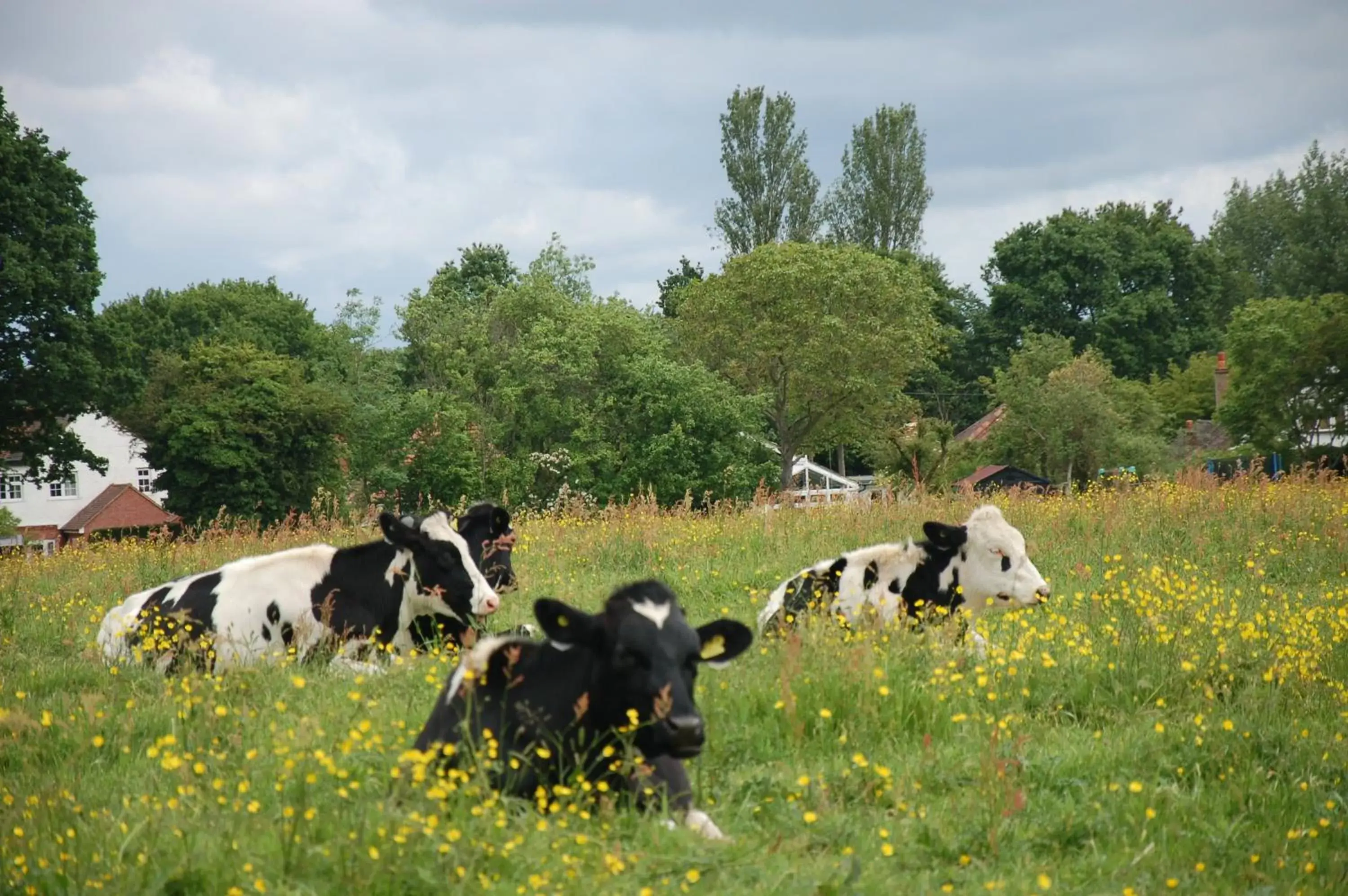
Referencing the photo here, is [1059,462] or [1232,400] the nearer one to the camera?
[1232,400]

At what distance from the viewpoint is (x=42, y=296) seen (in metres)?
43.4

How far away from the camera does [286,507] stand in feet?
176

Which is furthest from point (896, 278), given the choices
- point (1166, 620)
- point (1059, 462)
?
point (1166, 620)

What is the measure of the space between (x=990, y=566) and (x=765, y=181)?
74.0 meters

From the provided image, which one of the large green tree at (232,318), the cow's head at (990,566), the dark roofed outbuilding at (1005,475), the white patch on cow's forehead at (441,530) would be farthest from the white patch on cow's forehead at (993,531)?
the large green tree at (232,318)

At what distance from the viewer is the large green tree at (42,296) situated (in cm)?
4234

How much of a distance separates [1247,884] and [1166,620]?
12.9 feet

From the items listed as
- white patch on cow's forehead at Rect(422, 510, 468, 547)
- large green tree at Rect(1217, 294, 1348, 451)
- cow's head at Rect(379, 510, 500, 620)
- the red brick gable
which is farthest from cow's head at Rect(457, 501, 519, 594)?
the red brick gable

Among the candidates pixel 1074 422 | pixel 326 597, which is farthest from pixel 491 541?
pixel 1074 422

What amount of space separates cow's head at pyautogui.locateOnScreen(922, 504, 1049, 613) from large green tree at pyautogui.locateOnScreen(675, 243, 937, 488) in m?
53.2

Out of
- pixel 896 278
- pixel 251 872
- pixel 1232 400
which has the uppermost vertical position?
pixel 896 278

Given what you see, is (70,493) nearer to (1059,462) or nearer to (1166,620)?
(1059,462)

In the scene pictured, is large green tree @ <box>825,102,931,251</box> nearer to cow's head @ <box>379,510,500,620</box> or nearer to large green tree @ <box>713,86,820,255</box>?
large green tree @ <box>713,86,820,255</box>

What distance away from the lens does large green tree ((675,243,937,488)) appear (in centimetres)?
6581
